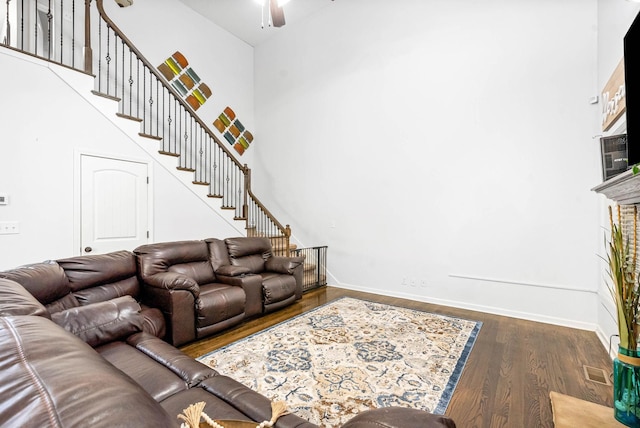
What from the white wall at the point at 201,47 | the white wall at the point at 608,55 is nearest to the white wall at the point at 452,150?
the white wall at the point at 608,55

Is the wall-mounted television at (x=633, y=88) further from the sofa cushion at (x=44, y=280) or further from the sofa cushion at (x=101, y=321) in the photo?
the sofa cushion at (x=44, y=280)

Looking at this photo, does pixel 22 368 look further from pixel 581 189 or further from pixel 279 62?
pixel 279 62

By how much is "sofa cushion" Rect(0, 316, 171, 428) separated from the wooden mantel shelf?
2.18 meters

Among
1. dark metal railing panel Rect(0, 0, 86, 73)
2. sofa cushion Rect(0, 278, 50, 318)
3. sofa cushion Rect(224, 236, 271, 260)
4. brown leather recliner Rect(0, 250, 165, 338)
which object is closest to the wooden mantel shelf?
sofa cushion Rect(0, 278, 50, 318)

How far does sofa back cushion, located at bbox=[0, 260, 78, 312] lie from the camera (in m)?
2.09

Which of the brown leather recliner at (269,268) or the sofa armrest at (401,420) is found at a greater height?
the sofa armrest at (401,420)

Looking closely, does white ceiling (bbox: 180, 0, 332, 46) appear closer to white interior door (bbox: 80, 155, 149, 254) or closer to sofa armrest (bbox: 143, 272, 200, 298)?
white interior door (bbox: 80, 155, 149, 254)

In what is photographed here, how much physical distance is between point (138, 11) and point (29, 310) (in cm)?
568

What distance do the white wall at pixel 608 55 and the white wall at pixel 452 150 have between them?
19 centimetres

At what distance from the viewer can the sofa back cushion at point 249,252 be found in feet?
13.9

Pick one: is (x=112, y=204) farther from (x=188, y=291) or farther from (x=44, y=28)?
(x=44, y=28)

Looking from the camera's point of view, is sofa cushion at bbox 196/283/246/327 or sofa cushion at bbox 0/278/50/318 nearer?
sofa cushion at bbox 0/278/50/318

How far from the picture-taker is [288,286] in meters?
4.18

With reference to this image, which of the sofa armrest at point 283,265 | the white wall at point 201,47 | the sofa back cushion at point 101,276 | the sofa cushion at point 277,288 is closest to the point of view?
the sofa back cushion at point 101,276
